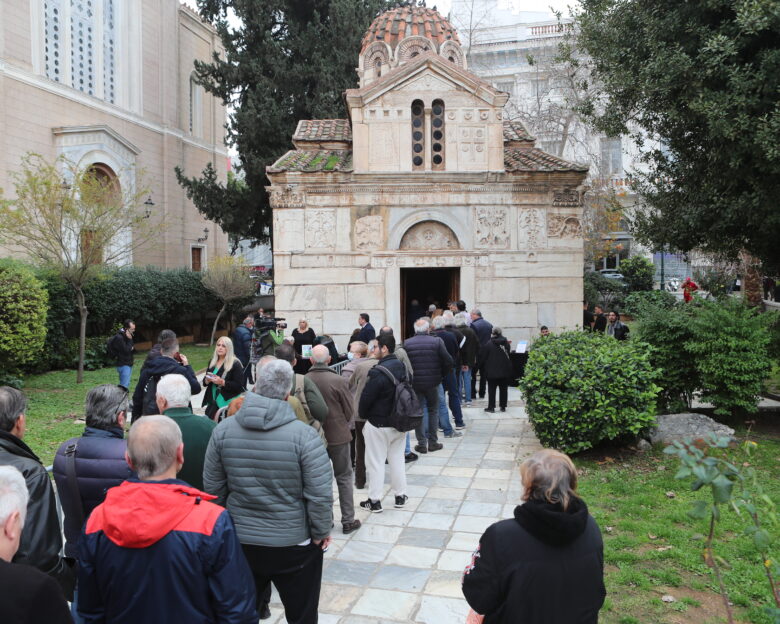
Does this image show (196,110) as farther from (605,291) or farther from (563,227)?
(563,227)

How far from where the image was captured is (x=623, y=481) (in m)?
7.31

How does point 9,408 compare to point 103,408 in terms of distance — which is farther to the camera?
point 103,408

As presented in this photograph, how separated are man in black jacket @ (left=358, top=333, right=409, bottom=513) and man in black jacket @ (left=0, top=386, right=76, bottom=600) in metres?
3.50

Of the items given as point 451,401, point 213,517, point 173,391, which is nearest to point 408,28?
point 451,401

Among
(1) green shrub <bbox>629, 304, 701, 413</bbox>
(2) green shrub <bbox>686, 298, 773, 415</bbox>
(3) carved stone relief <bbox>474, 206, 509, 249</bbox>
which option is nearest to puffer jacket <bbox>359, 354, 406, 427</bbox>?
(1) green shrub <bbox>629, 304, 701, 413</bbox>

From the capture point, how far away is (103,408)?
3.62 m

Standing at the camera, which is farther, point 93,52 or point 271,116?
point 93,52

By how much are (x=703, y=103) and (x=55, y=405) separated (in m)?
12.8

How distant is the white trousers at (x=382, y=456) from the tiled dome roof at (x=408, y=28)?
1607cm

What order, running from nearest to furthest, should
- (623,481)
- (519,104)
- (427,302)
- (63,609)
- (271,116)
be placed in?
(63,609)
(623,481)
(427,302)
(271,116)
(519,104)

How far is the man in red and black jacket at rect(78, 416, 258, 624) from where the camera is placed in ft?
8.24

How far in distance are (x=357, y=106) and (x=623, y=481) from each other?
1095 centimetres

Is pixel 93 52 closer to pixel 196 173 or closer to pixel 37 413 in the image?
pixel 196 173

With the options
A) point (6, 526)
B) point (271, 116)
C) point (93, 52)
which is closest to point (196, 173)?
point (93, 52)
